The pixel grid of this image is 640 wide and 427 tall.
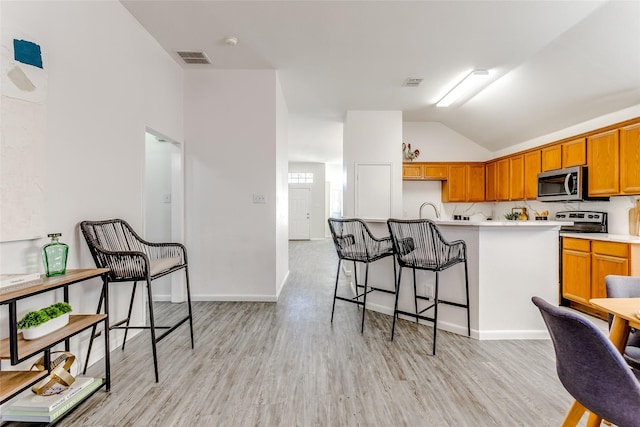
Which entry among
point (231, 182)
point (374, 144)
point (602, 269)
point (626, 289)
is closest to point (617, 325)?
point (626, 289)

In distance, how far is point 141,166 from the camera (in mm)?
2723

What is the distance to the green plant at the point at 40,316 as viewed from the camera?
4.58ft

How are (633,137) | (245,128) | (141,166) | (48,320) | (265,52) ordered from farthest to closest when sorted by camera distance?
(245,128) < (265,52) < (633,137) < (141,166) < (48,320)

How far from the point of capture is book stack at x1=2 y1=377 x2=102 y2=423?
1.45 m

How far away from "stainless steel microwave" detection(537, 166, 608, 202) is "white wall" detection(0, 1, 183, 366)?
4.92m

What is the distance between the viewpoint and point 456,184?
541cm

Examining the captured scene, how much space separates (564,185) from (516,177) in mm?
982

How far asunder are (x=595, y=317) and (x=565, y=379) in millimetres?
2824

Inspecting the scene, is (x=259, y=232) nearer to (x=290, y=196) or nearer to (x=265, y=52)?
(x=265, y=52)

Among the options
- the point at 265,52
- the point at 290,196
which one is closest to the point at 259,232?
the point at 265,52

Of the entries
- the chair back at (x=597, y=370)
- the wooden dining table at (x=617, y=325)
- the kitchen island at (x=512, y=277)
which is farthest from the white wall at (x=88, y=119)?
the kitchen island at (x=512, y=277)

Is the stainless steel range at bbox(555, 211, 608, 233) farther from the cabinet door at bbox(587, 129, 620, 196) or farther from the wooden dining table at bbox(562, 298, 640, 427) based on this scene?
the wooden dining table at bbox(562, 298, 640, 427)

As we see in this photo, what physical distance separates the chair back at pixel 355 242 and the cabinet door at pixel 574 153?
2775 mm

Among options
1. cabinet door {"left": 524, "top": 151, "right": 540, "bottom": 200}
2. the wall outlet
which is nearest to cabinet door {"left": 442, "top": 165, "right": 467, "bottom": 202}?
cabinet door {"left": 524, "top": 151, "right": 540, "bottom": 200}
